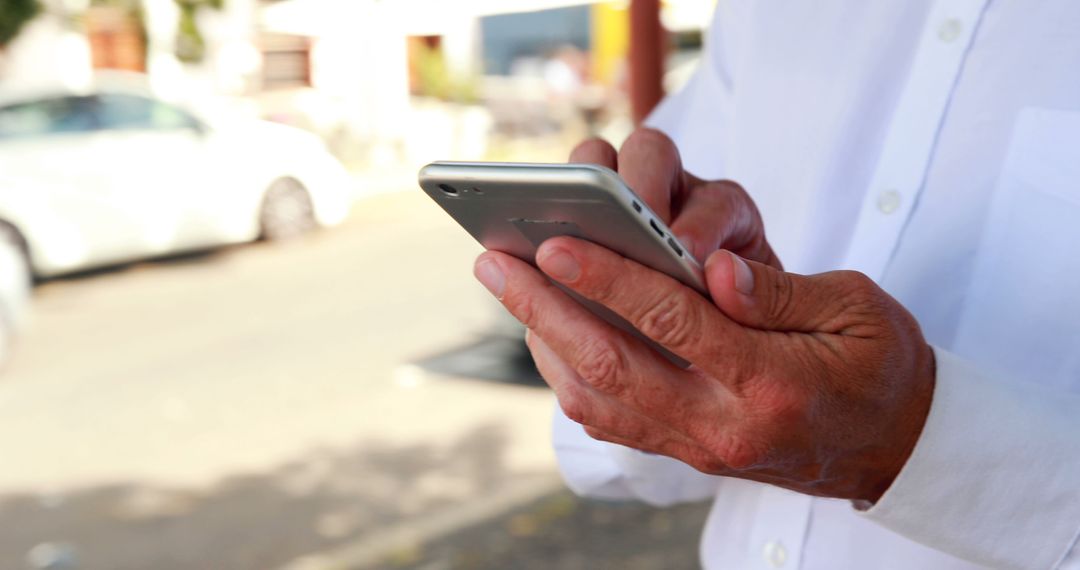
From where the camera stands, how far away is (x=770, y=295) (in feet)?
2.58

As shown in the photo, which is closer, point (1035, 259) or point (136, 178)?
point (1035, 259)

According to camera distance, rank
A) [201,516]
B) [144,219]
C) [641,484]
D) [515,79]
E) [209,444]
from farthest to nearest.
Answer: [515,79], [144,219], [209,444], [201,516], [641,484]

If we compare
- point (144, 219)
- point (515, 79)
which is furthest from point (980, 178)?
point (515, 79)

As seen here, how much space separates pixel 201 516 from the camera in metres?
4.25

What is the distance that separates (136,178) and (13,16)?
1966 mm

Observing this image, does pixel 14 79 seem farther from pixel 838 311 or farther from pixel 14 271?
pixel 838 311

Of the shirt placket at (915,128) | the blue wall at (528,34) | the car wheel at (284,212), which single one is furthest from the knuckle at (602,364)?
the blue wall at (528,34)

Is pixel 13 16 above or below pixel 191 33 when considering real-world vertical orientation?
above

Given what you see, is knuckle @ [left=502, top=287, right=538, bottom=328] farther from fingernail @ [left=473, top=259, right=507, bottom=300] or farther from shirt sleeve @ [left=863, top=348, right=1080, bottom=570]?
shirt sleeve @ [left=863, top=348, right=1080, bottom=570]

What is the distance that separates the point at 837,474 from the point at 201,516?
376 cm

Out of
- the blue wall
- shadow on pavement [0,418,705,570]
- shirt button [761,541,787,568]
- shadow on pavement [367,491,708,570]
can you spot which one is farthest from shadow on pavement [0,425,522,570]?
the blue wall

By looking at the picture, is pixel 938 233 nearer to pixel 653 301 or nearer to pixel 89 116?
pixel 653 301

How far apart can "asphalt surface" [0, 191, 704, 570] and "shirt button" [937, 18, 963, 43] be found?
2613 mm

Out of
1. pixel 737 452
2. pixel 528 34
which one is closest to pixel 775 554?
pixel 737 452
